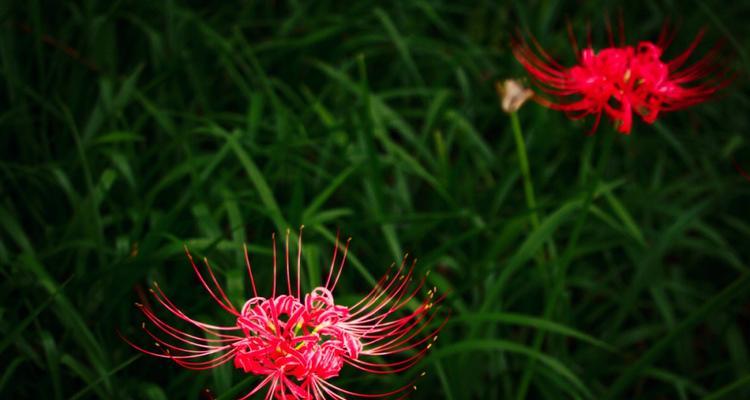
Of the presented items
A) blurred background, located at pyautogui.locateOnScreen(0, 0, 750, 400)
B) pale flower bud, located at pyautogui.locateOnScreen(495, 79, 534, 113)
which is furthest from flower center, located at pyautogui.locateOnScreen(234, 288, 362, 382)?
pale flower bud, located at pyautogui.locateOnScreen(495, 79, 534, 113)

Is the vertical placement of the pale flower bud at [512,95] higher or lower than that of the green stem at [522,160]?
higher

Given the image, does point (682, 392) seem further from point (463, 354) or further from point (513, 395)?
point (463, 354)

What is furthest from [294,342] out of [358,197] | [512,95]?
[358,197]

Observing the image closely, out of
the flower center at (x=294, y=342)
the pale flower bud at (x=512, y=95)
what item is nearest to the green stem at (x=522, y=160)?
the pale flower bud at (x=512, y=95)

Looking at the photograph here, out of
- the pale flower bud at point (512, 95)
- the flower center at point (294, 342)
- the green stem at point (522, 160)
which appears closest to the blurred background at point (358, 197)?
the green stem at point (522, 160)

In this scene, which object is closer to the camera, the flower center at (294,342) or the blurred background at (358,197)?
the flower center at (294,342)

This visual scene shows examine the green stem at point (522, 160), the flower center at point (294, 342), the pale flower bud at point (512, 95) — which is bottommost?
the flower center at point (294, 342)

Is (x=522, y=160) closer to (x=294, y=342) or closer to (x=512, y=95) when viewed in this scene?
(x=512, y=95)

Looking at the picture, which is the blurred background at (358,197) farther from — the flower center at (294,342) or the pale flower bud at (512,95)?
the flower center at (294,342)
